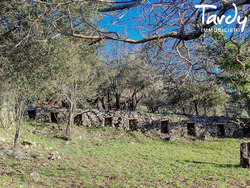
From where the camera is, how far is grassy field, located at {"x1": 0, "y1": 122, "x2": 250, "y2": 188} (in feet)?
19.3

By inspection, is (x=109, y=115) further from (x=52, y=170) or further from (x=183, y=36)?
(x=183, y=36)

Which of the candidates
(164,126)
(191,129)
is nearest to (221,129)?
(191,129)

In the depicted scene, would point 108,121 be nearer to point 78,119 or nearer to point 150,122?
point 78,119

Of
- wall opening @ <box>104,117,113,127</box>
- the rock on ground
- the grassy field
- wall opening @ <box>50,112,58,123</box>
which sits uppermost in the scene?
wall opening @ <box>50,112,58,123</box>

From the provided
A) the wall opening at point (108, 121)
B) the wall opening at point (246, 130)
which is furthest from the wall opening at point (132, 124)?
the wall opening at point (246, 130)

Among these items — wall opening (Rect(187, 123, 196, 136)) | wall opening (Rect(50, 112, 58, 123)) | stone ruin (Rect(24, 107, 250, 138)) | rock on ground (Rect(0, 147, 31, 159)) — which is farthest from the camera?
A: wall opening (Rect(187, 123, 196, 136))

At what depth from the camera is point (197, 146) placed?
13.0 metres

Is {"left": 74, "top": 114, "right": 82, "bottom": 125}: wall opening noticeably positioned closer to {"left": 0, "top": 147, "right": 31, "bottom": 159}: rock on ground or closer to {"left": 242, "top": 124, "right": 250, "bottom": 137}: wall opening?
{"left": 0, "top": 147, "right": 31, "bottom": 159}: rock on ground

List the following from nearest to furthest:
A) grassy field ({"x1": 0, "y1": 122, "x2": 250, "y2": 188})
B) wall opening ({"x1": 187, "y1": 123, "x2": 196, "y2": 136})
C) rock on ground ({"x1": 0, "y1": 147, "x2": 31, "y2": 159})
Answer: grassy field ({"x1": 0, "y1": 122, "x2": 250, "y2": 188}), rock on ground ({"x1": 0, "y1": 147, "x2": 31, "y2": 159}), wall opening ({"x1": 187, "y1": 123, "x2": 196, "y2": 136})

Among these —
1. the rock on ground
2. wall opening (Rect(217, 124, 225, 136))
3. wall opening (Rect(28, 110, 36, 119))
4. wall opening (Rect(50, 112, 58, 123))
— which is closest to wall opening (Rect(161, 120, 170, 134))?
wall opening (Rect(217, 124, 225, 136))

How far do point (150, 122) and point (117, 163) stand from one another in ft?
23.9

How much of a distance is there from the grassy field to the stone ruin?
49.8 inches

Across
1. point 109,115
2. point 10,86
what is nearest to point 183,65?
point 10,86

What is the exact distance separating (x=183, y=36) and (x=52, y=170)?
585cm
